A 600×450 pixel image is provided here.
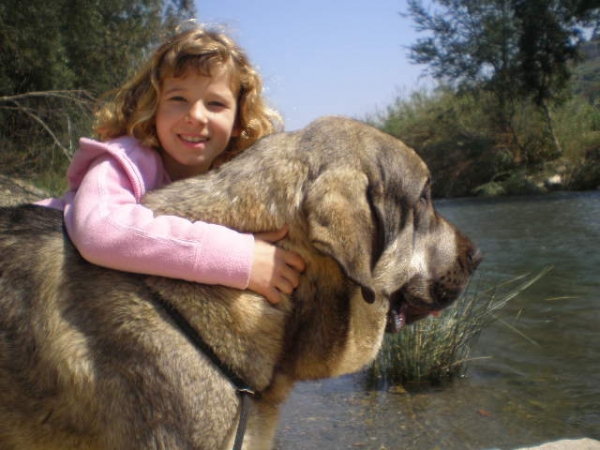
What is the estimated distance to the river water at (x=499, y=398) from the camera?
4465 mm

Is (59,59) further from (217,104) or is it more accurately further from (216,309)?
(216,309)

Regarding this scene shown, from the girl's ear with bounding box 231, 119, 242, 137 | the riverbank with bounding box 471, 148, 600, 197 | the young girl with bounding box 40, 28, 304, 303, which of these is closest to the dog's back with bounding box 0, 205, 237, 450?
the young girl with bounding box 40, 28, 304, 303

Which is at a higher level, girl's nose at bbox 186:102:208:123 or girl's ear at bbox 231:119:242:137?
girl's nose at bbox 186:102:208:123

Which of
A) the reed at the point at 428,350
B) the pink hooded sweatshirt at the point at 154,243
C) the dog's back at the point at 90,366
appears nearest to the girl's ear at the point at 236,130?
the pink hooded sweatshirt at the point at 154,243

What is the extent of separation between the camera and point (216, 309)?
2215mm

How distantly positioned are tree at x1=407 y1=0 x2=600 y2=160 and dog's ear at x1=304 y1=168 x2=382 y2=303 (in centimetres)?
2555

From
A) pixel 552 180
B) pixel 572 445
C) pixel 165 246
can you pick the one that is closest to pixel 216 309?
pixel 165 246

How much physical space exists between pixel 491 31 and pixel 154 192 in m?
28.3

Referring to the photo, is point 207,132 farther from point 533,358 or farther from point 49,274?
point 533,358

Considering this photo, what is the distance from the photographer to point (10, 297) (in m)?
2.18

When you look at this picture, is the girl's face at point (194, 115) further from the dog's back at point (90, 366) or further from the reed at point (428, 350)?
the reed at point (428, 350)

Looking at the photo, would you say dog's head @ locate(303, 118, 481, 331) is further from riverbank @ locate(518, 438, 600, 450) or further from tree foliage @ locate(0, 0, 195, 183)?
tree foliage @ locate(0, 0, 195, 183)

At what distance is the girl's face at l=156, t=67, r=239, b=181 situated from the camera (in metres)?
3.05

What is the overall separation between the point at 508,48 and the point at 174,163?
27.8 metres
